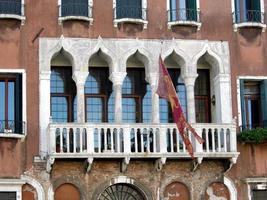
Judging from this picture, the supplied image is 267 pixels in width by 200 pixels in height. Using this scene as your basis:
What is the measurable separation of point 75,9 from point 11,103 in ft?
10.9

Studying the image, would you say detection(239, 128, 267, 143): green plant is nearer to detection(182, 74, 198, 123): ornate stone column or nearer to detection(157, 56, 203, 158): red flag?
detection(182, 74, 198, 123): ornate stone column

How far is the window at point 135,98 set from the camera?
25.2m

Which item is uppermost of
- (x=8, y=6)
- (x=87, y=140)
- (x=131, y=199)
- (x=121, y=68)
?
(x=8, y=6)

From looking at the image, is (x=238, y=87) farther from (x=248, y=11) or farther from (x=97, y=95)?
(x=97, y=95)

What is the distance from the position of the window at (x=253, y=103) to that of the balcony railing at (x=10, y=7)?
6956mm

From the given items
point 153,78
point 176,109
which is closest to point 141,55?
point 153,78

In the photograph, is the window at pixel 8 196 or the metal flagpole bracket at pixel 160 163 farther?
the metal flagpole bracket at pixel 160 163

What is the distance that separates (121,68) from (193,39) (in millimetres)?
2416

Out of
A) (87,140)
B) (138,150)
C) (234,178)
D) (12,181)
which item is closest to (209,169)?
(234,178)

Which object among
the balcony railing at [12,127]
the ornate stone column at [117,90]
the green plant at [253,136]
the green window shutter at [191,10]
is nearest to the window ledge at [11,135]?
the balcony railing at [12,127]

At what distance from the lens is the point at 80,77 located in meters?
24.2

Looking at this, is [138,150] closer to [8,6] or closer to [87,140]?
[87,140]

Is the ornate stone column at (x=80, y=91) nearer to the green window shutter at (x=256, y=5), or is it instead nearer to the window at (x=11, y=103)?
the window at (x=11, y=103)

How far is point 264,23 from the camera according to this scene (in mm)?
25672
